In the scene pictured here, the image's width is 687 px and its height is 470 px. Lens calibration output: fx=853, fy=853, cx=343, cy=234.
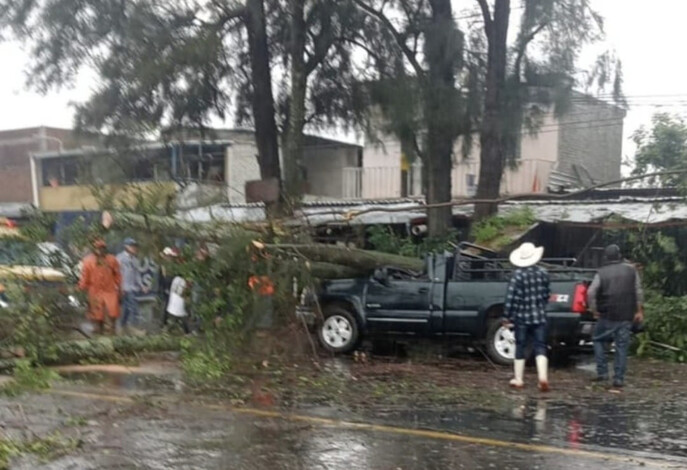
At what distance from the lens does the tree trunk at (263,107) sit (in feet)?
52.9

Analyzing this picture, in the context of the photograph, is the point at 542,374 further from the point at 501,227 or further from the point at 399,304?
the point at 501,227

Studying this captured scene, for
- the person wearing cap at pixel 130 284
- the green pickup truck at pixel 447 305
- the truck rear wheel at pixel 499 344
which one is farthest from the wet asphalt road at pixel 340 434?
the truck rear wheel at pixel 499 344

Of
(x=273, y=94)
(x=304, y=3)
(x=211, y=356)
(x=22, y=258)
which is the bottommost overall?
(x=211, y=356)

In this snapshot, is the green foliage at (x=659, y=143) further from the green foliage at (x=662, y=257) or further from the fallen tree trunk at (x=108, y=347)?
the fallen tree trunk at (x=108, y=347)

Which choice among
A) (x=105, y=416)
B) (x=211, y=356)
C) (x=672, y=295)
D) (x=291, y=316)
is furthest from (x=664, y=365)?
(x=105, y=416)

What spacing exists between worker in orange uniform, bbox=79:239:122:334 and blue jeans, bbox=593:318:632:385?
5925mm

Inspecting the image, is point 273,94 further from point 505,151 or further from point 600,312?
point 600,312

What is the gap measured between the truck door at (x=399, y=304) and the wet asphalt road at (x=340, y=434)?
3.64 metres

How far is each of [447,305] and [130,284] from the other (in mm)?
5078

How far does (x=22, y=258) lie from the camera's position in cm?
909

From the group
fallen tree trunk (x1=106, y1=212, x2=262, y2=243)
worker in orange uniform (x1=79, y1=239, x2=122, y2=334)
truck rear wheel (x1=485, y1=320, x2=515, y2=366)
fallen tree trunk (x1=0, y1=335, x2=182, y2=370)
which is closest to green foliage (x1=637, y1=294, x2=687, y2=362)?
truck rear wheel (x1=485, y1=320, x2=515, y2=366)

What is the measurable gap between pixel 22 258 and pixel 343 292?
537 centimetres

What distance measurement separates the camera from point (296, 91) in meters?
16.0

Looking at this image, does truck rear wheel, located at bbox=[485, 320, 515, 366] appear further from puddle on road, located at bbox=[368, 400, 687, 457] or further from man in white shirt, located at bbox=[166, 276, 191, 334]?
man in white shirt, located at bbox=[166, 276, 191, 334]
